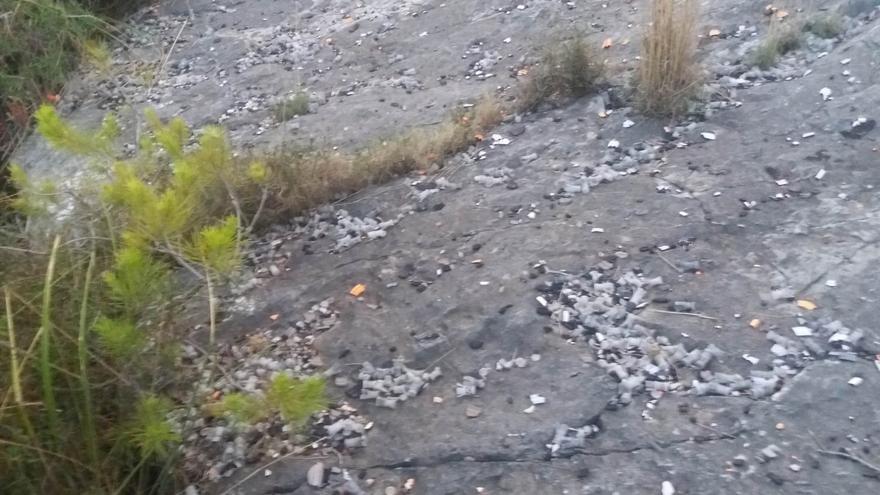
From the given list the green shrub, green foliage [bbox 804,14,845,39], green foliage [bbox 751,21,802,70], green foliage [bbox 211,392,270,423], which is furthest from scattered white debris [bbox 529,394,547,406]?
green foliage [bbox 804,14,845,39]

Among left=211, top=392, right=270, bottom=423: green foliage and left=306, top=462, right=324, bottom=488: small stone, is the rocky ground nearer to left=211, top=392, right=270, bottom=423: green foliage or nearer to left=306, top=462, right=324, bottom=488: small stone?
left=306, top=462, right=324, bottom=488: small stone

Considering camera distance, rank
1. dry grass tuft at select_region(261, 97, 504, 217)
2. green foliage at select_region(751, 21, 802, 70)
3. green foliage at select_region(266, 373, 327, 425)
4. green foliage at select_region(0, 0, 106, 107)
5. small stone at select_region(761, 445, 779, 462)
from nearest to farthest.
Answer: green foliage at select_region(266, 373, 327, 425) < small stone at select_region(761, 445, 779, 462) < dry grass tuft at select_region(261, 97, 504, 217) < green foliage at select_region(751, 21, 802, 70) < green foliage at select_region(0, 0, 106, 107)

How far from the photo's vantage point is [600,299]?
2861mm

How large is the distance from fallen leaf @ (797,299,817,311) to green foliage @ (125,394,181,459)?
1.68 meters

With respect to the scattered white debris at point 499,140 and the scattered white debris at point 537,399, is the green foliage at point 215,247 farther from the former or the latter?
the scattered white debris at point 499,140

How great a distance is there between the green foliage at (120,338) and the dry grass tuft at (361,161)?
1.30 metres

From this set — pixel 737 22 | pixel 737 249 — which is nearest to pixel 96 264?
pixel 737 249

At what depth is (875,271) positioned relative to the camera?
2791 millimetres

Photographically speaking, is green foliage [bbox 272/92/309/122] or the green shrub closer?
the green shrub

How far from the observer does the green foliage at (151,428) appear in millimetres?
2182

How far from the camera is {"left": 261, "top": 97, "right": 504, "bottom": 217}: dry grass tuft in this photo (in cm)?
361

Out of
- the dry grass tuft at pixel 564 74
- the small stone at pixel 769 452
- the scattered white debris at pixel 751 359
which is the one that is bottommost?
the small stone at pixel 769 452

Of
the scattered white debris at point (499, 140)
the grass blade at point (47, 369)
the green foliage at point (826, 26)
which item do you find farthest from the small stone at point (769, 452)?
the green foliage at point (826, 26)

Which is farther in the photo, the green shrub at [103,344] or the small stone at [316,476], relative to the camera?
the small stone at [316,476]
